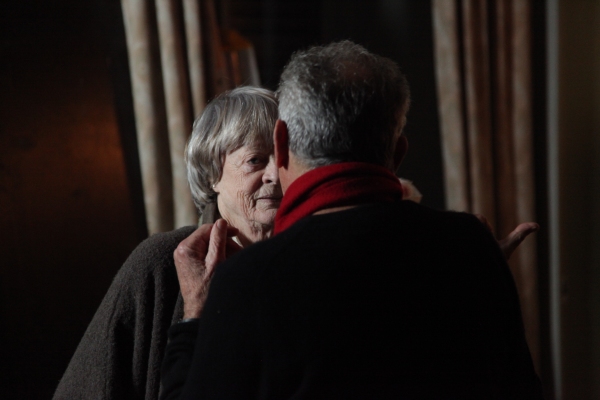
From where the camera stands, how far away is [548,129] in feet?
7.61

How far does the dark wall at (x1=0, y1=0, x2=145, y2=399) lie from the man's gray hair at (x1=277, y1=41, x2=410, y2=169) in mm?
1130

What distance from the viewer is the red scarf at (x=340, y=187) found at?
812mm

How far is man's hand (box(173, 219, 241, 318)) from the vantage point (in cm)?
101

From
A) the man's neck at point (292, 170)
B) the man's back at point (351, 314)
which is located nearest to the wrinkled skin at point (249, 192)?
the man's neck at point (292, 170)

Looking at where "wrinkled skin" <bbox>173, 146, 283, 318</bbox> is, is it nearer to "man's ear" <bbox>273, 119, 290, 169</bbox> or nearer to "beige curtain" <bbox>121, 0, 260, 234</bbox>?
"man's ear" <bbox>273, 119, 290, 169</bbox>

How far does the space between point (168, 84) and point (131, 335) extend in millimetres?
948

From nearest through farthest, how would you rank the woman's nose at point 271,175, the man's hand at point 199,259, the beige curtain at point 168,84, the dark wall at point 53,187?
the man's hand at point 199,259
the woman's nose at point 271,175
the dark wall at point 53,187
the beige curtain at point 168,84

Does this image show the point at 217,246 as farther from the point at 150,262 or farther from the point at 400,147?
the point at 400,147

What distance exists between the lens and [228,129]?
1.34 m

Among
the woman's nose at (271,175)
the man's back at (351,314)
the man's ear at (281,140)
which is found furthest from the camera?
the woman's nose at (271,175)

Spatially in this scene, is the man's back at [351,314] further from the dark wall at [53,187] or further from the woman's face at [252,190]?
the dark wall at [53,187]

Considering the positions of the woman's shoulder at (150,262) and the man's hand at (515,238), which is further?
the woman's shoulder at (150,262)

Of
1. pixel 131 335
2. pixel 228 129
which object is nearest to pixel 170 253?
pixel 131 335

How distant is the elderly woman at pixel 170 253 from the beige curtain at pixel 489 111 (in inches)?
43.1
